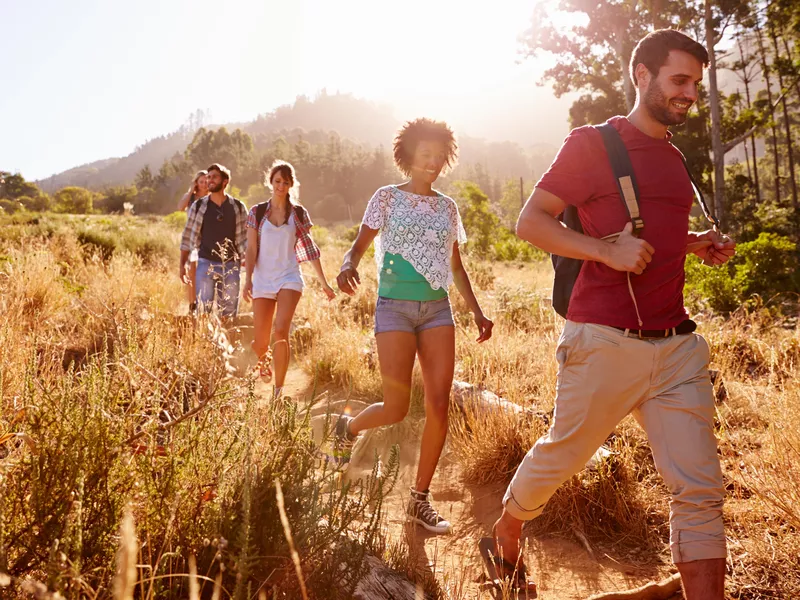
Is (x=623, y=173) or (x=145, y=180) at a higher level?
(x=145, y=180)

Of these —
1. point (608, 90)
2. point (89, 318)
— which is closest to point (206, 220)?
point (89, 318)

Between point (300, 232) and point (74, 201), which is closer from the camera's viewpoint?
point (300, 232)

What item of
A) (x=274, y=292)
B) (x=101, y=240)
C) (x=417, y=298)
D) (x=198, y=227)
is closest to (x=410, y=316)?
(x=417, y=298)

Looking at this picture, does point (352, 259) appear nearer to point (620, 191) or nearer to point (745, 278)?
point (620, 191)

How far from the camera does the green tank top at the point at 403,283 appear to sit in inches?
135

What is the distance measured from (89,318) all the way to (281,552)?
16.3 ft

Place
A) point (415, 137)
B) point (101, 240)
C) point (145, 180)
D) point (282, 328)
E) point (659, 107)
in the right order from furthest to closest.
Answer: point (145, 180) < point (101, 240) < point (282, 328) < point (415, 137) < point (659, 107)

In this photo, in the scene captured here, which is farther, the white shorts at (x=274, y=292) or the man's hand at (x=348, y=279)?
the white shorts at (x=274, y=292)

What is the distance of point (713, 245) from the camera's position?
248 cm

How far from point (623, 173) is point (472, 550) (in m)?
2.29

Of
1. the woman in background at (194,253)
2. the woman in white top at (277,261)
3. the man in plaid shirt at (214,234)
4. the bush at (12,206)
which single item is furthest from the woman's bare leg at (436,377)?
the bush at (12,206)

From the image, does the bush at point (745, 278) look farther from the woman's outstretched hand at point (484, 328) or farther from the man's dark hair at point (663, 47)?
the man's dark hair at point (663, 47)

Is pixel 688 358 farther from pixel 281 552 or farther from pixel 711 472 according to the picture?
pixel 281 552

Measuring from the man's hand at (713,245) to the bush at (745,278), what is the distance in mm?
5705
